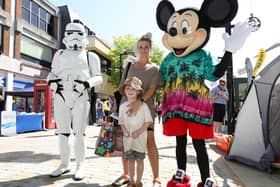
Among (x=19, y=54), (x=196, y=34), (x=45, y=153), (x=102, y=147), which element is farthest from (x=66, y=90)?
(x=19, y=54)

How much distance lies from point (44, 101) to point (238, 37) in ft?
37.2

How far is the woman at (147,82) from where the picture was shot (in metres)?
3.04

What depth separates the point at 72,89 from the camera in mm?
3646

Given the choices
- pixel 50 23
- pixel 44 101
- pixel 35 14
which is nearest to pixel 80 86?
pixel 44 101

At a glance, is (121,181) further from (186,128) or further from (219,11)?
(219,11)

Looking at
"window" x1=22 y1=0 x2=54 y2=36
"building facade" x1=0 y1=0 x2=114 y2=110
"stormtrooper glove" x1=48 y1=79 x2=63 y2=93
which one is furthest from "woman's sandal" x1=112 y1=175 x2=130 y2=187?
"window" x1=22 y1=0 x2=54 y2=36

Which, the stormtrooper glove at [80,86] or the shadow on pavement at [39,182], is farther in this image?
the stormtrooper glove at [80,86]

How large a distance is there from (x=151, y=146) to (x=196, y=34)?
1279mm

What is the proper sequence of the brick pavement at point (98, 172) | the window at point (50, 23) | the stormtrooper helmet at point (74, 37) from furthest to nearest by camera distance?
the window at point (50, 23) < the stormtrooper helmet at point (74, 37) < the brick pavement at point (98, 172)

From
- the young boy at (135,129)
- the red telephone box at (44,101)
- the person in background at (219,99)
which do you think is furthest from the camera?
the red telephone box at (44,101)

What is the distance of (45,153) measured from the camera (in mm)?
5434

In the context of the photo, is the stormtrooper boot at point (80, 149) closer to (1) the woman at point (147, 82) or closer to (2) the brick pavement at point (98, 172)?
(2) the brick pavement at point (98, 172)

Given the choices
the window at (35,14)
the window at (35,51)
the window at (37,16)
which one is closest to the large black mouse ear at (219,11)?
the window at (35,51)

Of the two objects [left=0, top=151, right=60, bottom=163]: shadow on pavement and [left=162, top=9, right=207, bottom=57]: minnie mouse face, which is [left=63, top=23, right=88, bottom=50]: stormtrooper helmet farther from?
[left=0, top=151, right=60, bottom=163]: shadow on pavement
